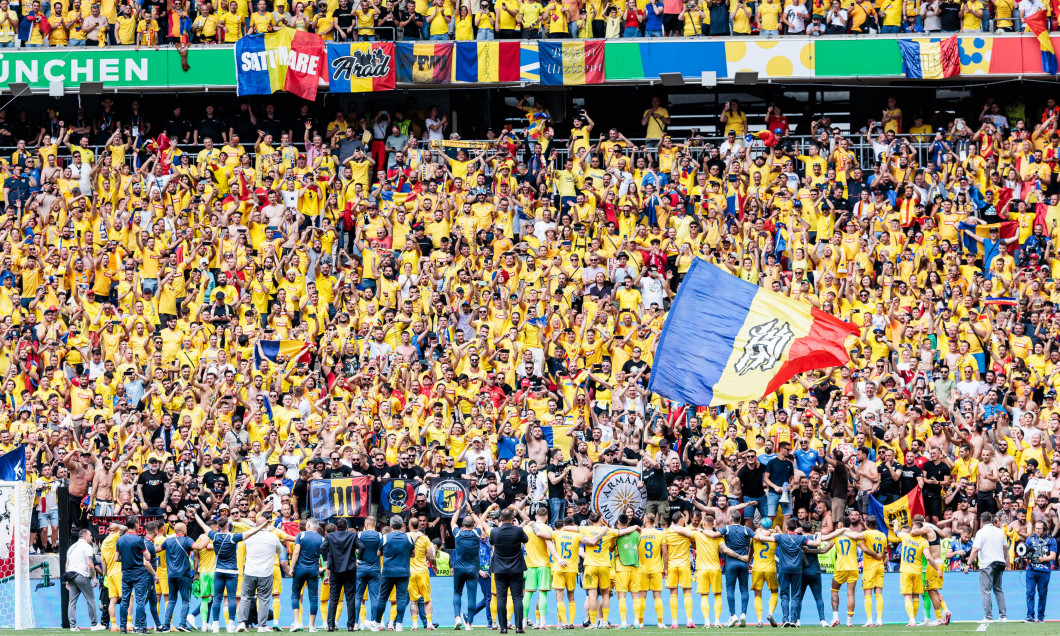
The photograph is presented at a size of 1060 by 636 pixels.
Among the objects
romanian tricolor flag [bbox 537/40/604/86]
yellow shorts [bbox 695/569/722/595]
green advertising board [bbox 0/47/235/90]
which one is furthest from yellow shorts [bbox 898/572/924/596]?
green advertising board [bbox 0/47/235/90]

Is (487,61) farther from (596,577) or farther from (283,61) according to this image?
(596,577)

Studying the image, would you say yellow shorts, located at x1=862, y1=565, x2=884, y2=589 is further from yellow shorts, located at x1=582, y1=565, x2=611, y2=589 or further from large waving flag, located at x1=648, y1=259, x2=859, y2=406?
yellow shorts, located at x1=582, y1=565, x2=611, y2=589

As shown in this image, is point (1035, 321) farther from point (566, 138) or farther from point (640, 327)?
point (566, 138)

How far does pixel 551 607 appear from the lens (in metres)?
22.0

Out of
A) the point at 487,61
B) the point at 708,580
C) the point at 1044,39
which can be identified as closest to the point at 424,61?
the point at 487,61

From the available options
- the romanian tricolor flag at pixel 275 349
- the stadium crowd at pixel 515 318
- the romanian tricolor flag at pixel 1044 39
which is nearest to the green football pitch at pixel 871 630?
the stadium crowd at pixel 515 318

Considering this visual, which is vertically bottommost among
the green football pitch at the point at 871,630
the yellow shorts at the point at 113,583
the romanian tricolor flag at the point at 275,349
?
the green football pitch at the point at 871,630

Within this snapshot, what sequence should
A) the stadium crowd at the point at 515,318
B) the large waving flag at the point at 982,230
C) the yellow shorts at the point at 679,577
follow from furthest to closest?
the large waving flag at the point at 982,230 → the stadium crowd at the point at 515,318 → the yellow shorts at the point at 679,577

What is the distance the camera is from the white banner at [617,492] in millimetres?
21516

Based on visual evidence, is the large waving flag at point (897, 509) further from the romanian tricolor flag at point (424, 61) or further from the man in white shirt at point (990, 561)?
the romanian tricolor flag at point (424, 61)

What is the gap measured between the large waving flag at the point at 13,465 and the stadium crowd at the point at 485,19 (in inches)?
473

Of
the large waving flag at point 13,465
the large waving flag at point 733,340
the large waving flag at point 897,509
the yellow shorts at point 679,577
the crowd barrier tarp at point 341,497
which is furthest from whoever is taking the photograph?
the large waving flag at point 897,509

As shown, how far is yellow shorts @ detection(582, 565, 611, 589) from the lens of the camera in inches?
744

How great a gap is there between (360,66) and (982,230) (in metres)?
11.4
